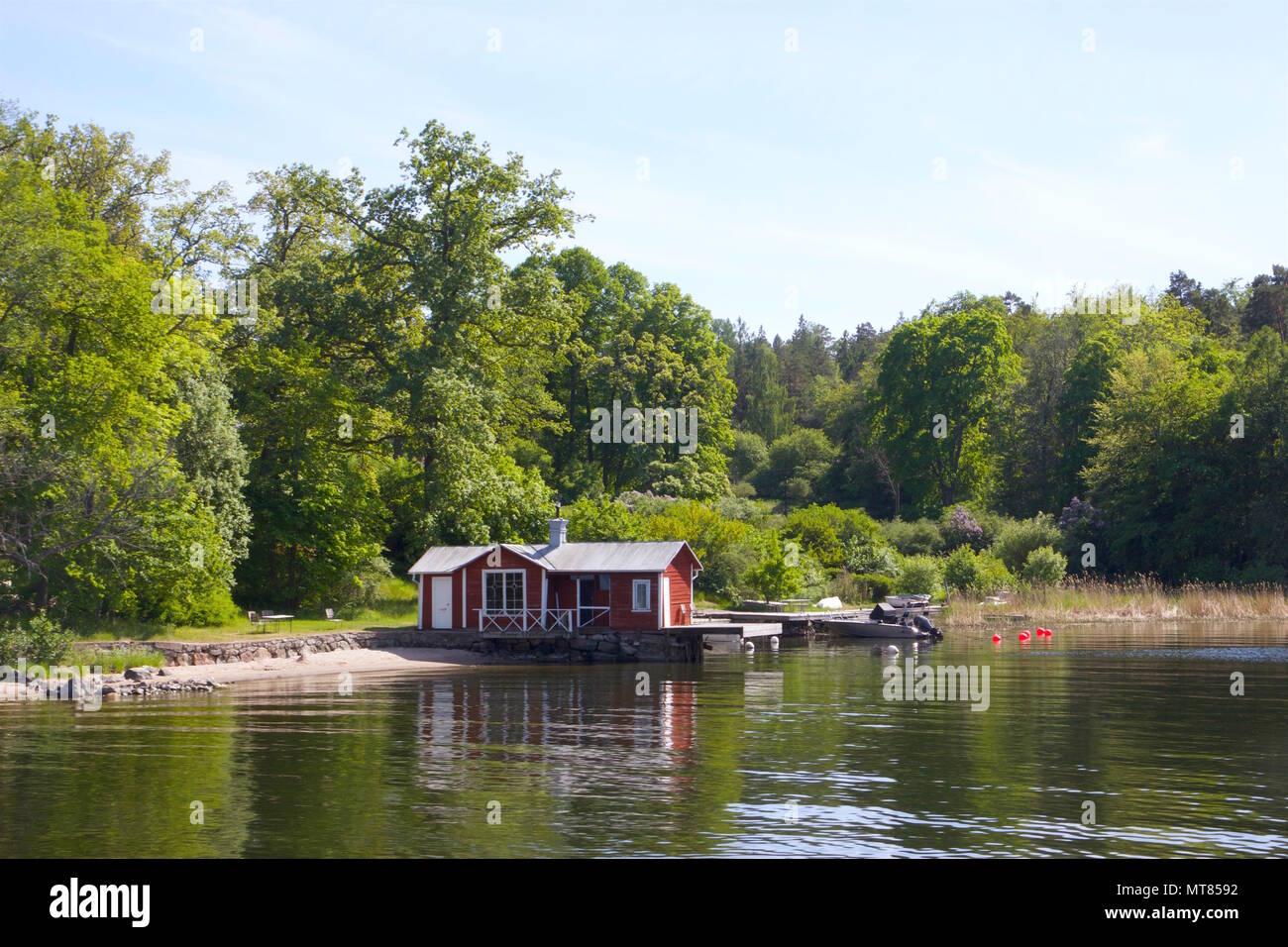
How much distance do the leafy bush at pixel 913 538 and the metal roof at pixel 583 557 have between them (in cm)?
2864

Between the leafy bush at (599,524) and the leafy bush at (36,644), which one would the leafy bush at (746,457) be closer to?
the leafy bush at (599,524)

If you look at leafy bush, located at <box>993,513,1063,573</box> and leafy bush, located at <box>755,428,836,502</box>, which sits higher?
leafy bush, located at <box>755,428,836,502</box>

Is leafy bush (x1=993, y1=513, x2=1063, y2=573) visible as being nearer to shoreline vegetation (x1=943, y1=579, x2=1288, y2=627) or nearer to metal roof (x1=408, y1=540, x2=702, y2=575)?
shoreline vegetation (x1=943, y1=579, x2=1288, y2=627)

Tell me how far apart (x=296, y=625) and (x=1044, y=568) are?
3688cm

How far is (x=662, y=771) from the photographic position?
20.4m

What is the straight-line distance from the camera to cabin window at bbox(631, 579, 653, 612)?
4266 cm

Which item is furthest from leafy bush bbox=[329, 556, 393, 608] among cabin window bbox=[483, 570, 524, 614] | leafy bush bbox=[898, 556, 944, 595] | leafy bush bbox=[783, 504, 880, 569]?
leafy bush bbox=[898, 556, 944, 595]

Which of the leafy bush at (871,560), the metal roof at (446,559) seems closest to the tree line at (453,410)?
the leafy bush at (871,560)

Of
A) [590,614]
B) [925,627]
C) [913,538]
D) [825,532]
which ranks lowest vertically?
[925,627]

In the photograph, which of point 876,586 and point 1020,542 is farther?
point 1020,542

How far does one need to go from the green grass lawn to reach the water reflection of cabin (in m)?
2.73

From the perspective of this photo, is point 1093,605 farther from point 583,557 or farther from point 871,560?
point 583,557

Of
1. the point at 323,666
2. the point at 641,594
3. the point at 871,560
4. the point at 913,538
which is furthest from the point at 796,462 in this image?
the point at 323,666
